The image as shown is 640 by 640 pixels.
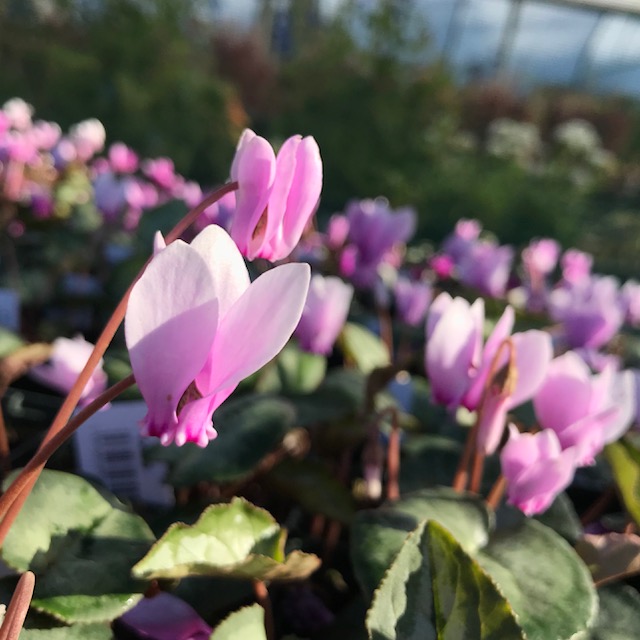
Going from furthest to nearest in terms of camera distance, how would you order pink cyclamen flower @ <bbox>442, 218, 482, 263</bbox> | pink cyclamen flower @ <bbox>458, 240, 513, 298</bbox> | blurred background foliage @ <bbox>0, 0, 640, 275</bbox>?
blurred background foliage @ <bbox>0, 0, 640, 275</bbox>
pink cyclamen flower @ <bbox>442, 218, 482, 263</bbox>
pink cyclamen flower @ <bbox>458, 240, 513, 298</bbox>

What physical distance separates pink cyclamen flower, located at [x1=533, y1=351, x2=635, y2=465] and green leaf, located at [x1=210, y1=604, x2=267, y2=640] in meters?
0.30

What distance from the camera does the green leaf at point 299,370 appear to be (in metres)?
0.93

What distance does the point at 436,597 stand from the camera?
454 mm

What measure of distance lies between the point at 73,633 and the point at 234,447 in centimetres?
24

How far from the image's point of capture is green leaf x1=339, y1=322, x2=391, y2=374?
984 millimetres

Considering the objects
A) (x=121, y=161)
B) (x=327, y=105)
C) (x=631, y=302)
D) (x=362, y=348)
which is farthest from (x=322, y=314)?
(x=327, y=105)

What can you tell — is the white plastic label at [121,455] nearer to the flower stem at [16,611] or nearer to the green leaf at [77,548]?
the green leaf at [77,548]

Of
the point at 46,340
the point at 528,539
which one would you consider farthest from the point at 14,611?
the point at 46,340

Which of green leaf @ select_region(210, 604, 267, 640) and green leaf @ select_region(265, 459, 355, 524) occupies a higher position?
green leaf @ select_region(210, 604, 267, 640)

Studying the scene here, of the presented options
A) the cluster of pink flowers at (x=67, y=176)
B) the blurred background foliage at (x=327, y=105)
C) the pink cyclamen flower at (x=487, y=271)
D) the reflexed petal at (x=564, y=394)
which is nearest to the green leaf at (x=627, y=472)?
the reflexed petal at (x=564, y=394)

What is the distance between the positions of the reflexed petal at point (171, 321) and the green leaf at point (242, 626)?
0.16 metres

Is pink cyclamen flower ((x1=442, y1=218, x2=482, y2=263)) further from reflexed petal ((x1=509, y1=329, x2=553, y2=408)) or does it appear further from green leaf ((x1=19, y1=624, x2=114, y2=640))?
green leaf ((x1=19, y1=624, x2=114, y2=640))

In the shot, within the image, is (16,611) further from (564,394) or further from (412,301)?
(412,301)

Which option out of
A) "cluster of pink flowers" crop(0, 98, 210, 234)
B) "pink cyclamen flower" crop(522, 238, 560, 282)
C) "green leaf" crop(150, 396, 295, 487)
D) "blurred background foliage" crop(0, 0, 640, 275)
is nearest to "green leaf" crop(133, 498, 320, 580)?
"green leaf" crop(150, 396, 295, 487)
